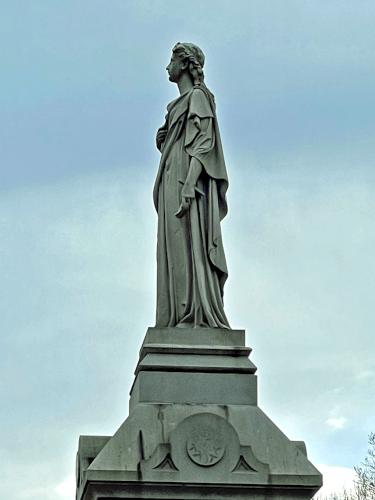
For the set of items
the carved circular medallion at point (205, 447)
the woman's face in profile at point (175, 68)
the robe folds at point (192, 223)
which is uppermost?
the woman's face in profile at point (175, 68)

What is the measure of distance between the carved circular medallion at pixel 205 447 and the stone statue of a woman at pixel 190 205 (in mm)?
1717

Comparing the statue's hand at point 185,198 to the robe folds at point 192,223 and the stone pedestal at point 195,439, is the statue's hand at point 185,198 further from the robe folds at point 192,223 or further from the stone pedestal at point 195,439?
the stone pedestal at point 195,439

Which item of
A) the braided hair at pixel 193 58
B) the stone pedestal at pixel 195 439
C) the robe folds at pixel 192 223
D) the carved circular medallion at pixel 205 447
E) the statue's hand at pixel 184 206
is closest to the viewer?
the stone pedestal at pixel 195 439

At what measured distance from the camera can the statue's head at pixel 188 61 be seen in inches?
762

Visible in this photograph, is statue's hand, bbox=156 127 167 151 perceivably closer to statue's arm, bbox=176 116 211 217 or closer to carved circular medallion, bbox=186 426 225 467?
statue's arm, bbox=176 116 211 217

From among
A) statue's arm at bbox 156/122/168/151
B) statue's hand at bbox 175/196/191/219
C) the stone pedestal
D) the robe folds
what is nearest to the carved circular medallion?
the stone pedestal

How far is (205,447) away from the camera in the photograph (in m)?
16.8

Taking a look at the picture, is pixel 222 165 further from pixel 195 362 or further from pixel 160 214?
pixel 195 362

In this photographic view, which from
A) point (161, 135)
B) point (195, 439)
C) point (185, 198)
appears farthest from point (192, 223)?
point (195, 439)

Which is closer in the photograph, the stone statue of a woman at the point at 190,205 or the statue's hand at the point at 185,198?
the stone statue of a woman at the point at 190,205

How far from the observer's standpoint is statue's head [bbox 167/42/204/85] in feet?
63.5

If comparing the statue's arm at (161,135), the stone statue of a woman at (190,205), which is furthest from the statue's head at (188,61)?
the statue's arm at (161,135)

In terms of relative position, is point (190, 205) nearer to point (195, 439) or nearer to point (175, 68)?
point (175, 68)

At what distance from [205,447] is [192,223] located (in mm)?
3317
